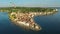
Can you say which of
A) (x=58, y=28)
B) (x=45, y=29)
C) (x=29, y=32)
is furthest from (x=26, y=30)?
(x=58, y=28)

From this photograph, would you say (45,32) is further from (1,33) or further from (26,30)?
(1,33)

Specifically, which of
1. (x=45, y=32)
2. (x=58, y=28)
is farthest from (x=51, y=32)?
(x=58, y=28)

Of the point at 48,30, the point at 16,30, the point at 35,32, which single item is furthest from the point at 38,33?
the point at 16,30

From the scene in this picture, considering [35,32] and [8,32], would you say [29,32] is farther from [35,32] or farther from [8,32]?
[8,32]

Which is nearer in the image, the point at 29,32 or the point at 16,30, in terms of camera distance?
the point at 29,32

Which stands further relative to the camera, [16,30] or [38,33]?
[16,30]

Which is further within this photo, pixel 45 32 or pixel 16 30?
pixel 16 30

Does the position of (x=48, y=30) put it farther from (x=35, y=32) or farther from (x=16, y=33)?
(x=16, y=33)
